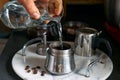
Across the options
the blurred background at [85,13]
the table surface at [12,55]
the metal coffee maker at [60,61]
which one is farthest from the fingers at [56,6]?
the blurred background at [85,13]

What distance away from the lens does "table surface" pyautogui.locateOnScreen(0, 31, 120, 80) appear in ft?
2.25

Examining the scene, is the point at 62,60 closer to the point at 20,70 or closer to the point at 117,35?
the point at 20,70

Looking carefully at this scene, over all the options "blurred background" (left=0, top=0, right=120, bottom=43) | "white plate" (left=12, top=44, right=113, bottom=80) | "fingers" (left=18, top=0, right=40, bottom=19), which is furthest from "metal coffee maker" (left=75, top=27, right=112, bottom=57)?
"fingers" (left=18, top=0, right=40, bottom=19)

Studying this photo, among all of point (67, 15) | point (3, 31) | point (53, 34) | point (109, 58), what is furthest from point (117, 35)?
point (3, 31)

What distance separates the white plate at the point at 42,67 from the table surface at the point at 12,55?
0.02m

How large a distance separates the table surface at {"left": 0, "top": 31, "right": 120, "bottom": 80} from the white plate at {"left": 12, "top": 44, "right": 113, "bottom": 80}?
2 centimetres

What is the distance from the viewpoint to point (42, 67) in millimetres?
705

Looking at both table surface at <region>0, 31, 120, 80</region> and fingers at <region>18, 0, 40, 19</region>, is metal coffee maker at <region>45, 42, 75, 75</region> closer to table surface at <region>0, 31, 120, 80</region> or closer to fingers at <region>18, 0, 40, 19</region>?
table surface at <region>0, 31, 120, 80</region>

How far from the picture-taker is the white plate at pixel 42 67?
2.14ft

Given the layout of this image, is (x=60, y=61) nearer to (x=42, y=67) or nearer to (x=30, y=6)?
(x=42, y=67)

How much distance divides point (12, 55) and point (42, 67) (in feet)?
0.50

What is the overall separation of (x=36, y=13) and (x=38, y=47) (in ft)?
1.36

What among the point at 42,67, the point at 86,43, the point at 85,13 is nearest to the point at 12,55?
the point at 42,67

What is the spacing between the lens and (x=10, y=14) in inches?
24.9
